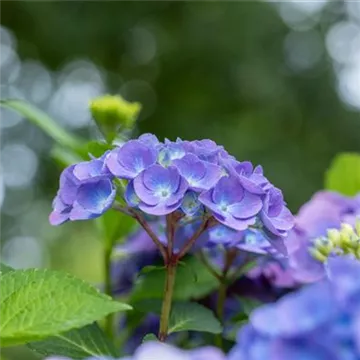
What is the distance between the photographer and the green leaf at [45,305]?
402 mm

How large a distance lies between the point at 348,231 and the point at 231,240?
0.10 m

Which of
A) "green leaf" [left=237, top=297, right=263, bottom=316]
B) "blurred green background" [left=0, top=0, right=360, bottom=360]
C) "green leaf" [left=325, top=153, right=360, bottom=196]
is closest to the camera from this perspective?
"green leaf" [left=237, top=297, right=263, bottom=316]

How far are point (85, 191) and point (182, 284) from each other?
18cm

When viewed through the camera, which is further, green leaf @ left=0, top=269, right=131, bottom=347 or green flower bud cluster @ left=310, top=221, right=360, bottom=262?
green flower bud cluster @ left=310, top=221, right=360, bottom=262

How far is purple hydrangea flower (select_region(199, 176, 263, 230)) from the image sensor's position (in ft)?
1.68

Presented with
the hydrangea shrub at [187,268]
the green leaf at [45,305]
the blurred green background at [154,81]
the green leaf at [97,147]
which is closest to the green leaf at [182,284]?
the hydrangea shrub at [187,268]

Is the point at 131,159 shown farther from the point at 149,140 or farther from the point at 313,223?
the point at 313,223

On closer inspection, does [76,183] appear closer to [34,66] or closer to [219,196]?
[219,196]

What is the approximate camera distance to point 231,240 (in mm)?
636

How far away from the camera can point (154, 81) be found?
27.2ft

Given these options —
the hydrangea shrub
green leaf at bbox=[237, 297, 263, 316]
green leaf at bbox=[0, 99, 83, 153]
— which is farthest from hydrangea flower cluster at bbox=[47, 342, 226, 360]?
green leaf at bbox=[0, 99, 83, 153]

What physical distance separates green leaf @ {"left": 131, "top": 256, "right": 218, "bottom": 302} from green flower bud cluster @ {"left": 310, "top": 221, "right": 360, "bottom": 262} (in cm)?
11

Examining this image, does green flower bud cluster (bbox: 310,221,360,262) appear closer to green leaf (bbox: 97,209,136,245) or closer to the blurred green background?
green leaf (bbox: 97,209,136,245)

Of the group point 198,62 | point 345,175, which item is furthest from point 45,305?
point 198,62
